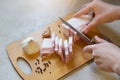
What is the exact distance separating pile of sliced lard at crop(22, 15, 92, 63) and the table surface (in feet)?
0.23

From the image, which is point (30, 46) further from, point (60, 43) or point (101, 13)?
point (101, 13)

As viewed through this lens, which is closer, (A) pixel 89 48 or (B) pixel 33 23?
(A) pixel 89 48

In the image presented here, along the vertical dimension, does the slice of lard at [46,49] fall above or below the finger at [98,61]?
above

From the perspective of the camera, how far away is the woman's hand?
0.84 m

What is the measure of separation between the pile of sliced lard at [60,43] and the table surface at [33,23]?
0.23 ft

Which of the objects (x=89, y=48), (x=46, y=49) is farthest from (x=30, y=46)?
(x=89, y=48)

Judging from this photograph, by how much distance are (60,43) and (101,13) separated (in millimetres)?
190

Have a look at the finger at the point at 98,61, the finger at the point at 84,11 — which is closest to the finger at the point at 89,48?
the finger at the point at 98,61

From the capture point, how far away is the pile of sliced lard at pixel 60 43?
2.58ft

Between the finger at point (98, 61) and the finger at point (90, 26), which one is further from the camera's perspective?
the finger at point (90, 26)

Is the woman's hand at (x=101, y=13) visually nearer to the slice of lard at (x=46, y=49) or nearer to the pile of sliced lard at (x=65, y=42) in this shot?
the pile of sliced lard at (x=65, y=42)

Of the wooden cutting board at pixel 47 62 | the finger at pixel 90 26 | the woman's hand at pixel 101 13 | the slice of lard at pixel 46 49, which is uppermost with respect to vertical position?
the woman's hand at pixel 101 13

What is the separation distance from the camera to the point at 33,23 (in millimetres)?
936

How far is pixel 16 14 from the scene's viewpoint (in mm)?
976
